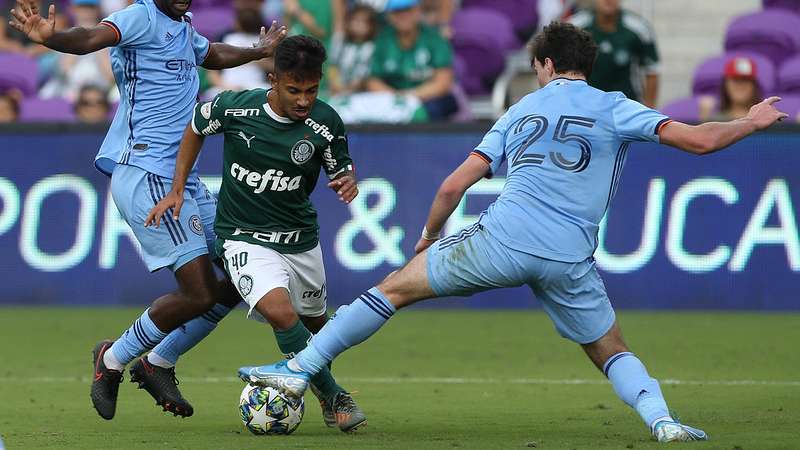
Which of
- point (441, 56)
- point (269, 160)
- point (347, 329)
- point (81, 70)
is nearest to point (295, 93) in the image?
point (269, 160)

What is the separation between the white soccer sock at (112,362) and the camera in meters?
7.86

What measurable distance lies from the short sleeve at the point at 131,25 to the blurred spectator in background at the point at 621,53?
654 cm

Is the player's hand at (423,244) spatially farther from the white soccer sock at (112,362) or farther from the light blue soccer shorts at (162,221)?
the white soccer sock at (112,362)

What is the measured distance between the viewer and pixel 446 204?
6680 millimetres

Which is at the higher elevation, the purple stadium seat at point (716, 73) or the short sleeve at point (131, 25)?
the short sleeve at point (131, 25)

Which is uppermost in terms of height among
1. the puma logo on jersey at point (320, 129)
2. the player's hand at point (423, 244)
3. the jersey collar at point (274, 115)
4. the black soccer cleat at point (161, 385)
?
the jersey collar at point (274, 115)

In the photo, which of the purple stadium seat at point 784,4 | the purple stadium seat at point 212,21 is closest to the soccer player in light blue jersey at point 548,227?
the purple stadium seat at point 212,21

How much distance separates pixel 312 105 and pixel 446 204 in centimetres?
107

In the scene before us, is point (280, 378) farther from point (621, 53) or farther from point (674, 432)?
point (621, 53)

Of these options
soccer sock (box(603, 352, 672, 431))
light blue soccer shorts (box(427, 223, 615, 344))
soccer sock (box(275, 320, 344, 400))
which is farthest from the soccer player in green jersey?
soccer sock (box(603, 352, 672, 431))

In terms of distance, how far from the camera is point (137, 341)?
25.6 ft

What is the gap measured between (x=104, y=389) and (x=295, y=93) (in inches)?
74.0

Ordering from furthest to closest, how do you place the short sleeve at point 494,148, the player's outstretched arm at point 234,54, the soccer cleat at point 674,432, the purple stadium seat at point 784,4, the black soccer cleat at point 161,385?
1. the purple stadium seat at point 784,4
2. the player's outstretched arm at point 234,54
3. the black soccer cleat at point 161,385
4. the short sleeve at point 494,148
5. the soccer cleat at point 674,432

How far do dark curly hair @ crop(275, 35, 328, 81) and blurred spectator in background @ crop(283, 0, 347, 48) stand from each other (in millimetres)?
8685
